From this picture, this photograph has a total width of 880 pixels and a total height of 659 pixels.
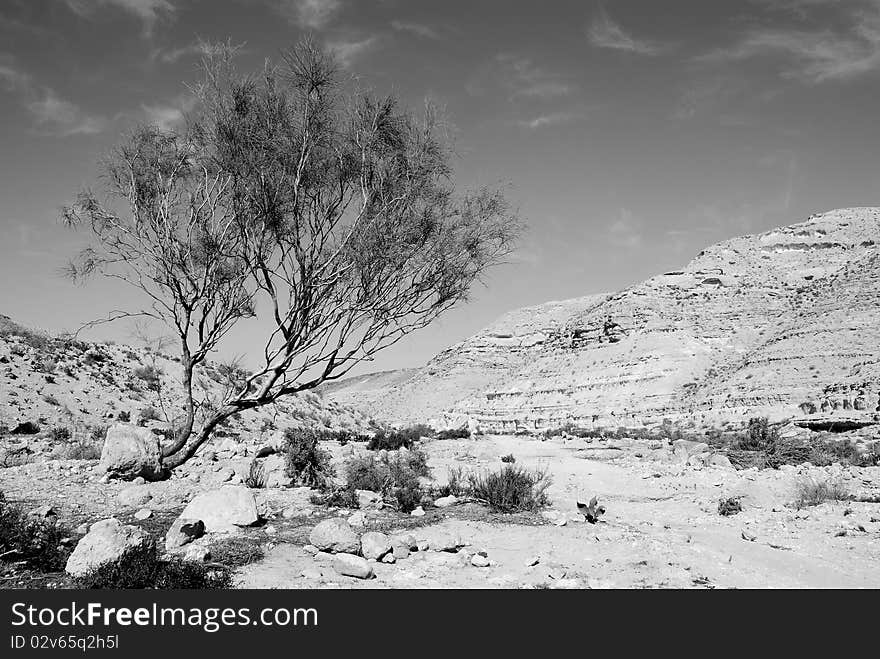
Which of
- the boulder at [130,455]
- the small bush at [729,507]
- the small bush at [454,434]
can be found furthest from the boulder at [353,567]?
the small bush at [454,434]

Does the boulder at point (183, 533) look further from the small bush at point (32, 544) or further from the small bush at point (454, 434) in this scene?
the small bush at point (454, 434)

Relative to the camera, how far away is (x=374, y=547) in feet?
19.7

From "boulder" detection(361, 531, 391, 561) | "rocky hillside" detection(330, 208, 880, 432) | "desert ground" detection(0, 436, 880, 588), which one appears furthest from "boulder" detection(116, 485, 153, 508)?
"rocky hillside" detection(330, 208, 880, 432)

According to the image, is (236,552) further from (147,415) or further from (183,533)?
(147,415)

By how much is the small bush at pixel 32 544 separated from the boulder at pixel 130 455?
3669 millimetres

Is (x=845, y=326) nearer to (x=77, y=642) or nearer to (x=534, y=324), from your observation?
(x=77, y=642)

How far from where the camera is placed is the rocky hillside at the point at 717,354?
103 feet

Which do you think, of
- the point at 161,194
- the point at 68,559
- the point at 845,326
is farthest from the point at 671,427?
the point at 68,559

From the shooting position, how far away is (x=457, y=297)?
1122cm

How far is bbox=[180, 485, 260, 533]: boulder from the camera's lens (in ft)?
22.9

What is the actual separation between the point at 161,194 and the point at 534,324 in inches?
3155

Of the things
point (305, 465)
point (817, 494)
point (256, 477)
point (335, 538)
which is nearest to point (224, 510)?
point (335, 538)

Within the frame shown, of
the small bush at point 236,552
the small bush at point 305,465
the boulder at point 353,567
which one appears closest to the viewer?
the boulder at point 353,567

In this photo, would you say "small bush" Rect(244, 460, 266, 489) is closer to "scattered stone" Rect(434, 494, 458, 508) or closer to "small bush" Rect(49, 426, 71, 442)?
"scattered stone" Rect(434, 494, 458, 508)
